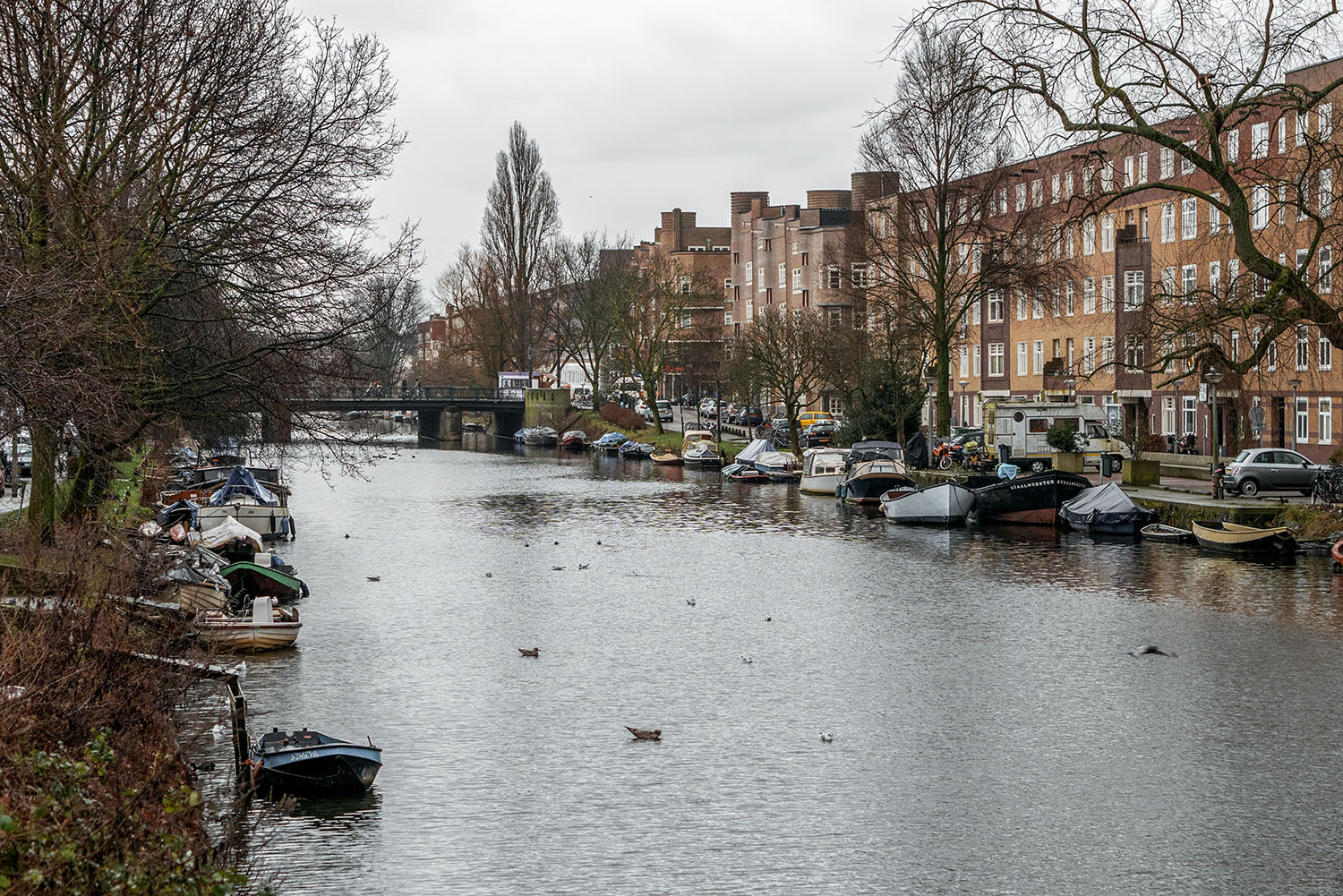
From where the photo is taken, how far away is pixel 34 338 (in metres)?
14.5

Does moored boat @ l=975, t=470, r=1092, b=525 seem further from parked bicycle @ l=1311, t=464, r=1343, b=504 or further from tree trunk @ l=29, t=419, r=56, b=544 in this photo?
tree trunk @ l=29, t=419, r=56, b=544

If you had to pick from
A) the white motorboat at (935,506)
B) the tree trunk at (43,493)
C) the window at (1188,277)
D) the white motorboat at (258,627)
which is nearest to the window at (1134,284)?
the window at (1188,277)

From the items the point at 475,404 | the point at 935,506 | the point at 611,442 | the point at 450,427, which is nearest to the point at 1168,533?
the point at 935,506

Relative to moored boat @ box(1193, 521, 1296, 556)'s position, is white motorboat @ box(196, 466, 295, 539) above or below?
above

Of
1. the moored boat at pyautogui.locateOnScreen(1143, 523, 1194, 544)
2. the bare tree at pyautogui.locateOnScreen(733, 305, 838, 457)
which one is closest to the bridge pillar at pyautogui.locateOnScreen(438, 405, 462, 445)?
the bare tree at pyautogui.locateOnScreen(733, 305, 838, 457)

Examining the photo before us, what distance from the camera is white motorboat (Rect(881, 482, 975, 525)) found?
4859 cm

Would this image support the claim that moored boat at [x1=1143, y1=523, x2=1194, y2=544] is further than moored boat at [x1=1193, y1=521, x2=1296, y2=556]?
Yes

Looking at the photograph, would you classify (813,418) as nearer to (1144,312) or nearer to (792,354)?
(792,354)

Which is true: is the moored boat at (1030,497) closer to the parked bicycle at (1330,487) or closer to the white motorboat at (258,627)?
the parked bicycle at (1330,487)

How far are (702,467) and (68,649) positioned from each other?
65.4 m

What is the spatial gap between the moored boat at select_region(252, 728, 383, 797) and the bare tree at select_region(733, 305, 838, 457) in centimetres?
5675

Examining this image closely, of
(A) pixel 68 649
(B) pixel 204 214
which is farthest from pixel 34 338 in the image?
(B) pixel 204 214

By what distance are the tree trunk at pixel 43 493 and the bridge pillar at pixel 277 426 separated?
13.4 feet

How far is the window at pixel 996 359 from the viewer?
83750mm
